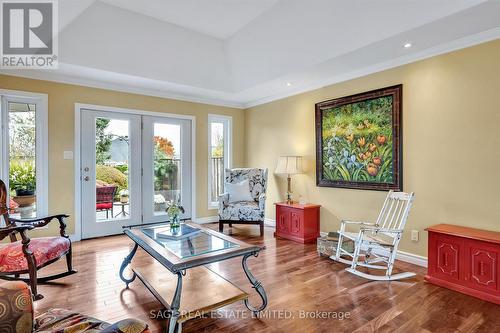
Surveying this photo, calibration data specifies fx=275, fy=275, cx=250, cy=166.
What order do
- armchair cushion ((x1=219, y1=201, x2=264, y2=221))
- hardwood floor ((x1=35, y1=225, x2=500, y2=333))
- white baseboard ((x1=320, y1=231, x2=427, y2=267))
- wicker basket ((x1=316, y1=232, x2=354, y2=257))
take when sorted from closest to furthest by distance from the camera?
hardwood floor ((x1=35, y1=225, x2=500, y2=333))
white baseboard ((x1=320, y1=231, x2=427, y2=267))
wicker basket ((x1=316, y1=232, x2=354, y2=257))
armchair cushion ((x1=219, y1=201, x2=264, y2=221))

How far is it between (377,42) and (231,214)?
3175 millimetres

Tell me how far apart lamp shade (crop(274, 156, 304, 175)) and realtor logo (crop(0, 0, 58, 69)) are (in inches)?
135

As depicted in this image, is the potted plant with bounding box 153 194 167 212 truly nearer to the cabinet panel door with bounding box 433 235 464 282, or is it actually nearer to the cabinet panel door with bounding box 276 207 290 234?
the cabinet panel door with bounding box 276 207 290 234

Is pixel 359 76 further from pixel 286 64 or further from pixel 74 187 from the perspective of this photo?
pixel 74 187

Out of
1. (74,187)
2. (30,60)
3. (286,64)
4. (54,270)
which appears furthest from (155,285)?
(30,60)

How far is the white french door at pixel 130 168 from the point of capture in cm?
429

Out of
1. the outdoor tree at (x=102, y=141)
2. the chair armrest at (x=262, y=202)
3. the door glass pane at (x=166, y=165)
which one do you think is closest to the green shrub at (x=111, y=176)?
the outdoor tree at (x=102, y=141)

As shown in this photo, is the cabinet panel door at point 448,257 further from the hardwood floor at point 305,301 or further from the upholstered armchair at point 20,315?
the upholstered armchair at point 20,315

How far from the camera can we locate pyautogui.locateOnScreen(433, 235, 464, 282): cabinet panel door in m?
2.55

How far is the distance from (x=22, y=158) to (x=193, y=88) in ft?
8.70

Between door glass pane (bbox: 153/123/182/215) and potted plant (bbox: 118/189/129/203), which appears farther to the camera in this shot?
door glass pane (bbox: 153/123/182/215)

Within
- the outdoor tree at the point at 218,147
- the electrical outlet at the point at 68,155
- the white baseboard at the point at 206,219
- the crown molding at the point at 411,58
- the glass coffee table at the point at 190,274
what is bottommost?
the white baseboard at the point at 206,219

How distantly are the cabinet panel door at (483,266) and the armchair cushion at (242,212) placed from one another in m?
2.73

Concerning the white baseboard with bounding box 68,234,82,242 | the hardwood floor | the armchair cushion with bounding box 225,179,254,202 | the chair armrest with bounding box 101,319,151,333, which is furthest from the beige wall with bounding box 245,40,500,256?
the white baseboard with bounding box 68,234,82,242
